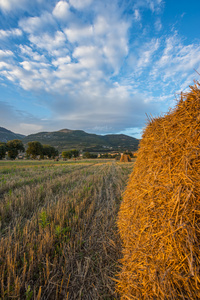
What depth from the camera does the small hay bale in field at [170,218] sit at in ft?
5.22

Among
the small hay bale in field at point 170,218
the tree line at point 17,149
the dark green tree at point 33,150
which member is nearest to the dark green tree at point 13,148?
the tree line at point 17,149

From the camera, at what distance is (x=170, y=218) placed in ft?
5.80

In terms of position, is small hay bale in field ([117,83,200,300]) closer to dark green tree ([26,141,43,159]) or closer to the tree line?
the tree line

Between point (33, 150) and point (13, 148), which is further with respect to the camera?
point (33, 150)

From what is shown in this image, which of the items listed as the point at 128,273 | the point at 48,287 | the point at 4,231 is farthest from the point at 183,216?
the point at 4,231

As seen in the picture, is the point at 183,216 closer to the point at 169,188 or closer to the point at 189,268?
the point at 169,188

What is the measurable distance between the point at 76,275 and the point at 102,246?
914 millimetres

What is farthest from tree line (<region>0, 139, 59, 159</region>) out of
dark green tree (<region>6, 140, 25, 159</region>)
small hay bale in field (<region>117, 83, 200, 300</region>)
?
small hay bale in field (<region>117, 83, 200, 300</region>)

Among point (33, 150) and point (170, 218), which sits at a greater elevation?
point (170, 218)

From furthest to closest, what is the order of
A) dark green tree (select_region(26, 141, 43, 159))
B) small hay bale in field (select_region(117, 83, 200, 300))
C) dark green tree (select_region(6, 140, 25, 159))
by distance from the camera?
dark green tree (select_region(26, 141, 43, 159))
dark green tree (select_region(6, 140, 25, 159))
small hay bale in field (select_region(117, 83, 200, 300))

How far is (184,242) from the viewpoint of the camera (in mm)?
1644

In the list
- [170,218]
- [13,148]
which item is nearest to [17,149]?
[13,148]

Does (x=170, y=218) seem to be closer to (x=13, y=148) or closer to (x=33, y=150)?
(x=33, y=150)

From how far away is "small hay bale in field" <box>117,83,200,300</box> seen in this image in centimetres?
159
